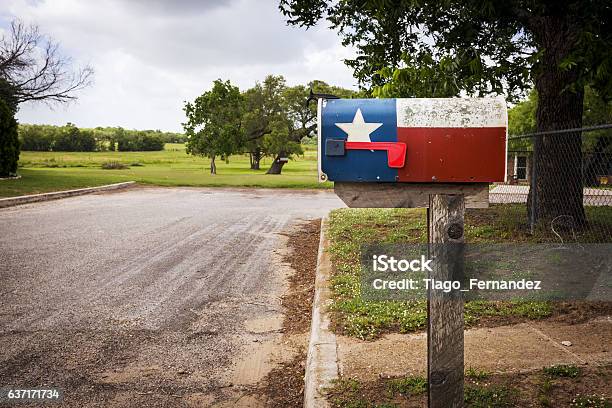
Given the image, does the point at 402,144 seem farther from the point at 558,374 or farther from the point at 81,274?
the point at 81,274

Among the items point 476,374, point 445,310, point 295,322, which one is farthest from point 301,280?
point 445,310

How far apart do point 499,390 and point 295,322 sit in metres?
2.48

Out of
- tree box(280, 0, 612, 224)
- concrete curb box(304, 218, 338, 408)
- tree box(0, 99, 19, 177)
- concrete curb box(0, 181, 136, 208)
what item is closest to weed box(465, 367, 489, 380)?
concrete curb box(304, 218, 338, 408)

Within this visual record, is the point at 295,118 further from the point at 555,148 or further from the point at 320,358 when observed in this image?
the point at 320,358

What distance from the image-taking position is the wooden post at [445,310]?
2.65 m

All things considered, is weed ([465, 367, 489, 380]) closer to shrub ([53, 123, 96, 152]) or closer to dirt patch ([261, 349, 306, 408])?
dirt patch ([261, 349, 306, 408])

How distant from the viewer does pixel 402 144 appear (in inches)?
101

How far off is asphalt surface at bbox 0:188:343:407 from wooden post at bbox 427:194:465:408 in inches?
67.6

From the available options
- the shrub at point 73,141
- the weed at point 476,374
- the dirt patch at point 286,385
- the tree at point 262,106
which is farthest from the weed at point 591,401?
the shrub at point 73,141

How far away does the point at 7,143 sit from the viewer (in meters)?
25.1

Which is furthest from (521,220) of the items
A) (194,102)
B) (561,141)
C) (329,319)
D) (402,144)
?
(194,102)

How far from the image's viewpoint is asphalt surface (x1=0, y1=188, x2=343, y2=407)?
3928 millimetres

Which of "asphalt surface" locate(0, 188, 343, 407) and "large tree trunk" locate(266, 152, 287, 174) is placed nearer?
"asphalt surface" locate(0, 188, 343, 407)

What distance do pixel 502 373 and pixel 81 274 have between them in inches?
234
